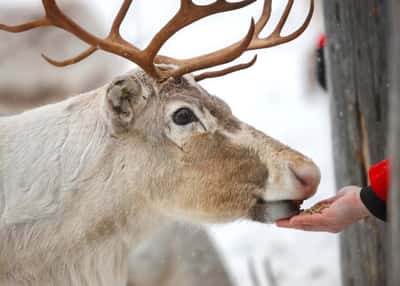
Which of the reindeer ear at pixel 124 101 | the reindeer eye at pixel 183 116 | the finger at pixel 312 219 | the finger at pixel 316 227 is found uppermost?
the reindeer ear at pixel 124 101

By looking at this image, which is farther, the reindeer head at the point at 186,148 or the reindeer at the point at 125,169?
the reindeer head at the point at 186,148

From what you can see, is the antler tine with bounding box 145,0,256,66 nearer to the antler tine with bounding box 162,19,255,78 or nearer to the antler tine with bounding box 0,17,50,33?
the antler tine with bounding box 162,19,255,78

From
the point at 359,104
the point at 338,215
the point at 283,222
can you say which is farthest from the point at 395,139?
the point at 359,104

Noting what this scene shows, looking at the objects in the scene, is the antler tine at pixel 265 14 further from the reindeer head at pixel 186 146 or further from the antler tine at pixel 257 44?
the reindeer head at pixel 186 146

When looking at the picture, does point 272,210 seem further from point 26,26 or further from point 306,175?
point 26,26

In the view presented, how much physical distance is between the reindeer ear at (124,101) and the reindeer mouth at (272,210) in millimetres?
692

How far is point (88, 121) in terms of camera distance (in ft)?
11.3

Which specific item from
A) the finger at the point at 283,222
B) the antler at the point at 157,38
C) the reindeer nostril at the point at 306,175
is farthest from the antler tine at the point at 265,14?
the finger at the point at 283,222

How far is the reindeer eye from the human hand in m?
0.67

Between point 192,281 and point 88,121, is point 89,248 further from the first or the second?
point 192,281

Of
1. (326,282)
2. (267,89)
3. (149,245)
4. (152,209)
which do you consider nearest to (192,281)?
(149,245)

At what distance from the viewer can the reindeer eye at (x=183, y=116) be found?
3402mm

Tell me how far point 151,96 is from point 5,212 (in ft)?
2.73

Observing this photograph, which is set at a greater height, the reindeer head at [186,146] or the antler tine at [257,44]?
the antler tine at [257,44]
